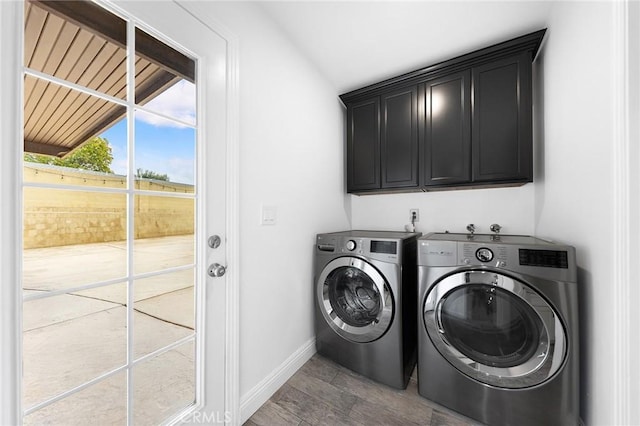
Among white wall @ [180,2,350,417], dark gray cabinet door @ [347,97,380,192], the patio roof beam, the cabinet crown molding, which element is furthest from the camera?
dark gray cabinet door @ [347,97,380,192]

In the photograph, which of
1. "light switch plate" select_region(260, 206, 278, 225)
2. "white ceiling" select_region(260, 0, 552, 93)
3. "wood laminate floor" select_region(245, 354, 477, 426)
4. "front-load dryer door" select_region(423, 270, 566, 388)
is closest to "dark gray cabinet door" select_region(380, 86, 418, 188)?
"white ceiling" select_region(260, 0, 552, 93)

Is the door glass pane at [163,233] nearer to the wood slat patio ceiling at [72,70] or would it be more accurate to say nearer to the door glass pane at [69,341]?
the door glass pane at [69,341]

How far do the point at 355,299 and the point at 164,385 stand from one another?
47.6 inches

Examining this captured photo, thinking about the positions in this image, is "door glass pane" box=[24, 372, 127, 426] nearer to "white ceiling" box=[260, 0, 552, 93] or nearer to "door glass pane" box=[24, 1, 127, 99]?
"door glass pane" box=[24, 1, 127, 99]

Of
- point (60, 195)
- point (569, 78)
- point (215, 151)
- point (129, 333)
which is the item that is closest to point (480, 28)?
point (569, 78)

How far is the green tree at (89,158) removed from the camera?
2.39ft

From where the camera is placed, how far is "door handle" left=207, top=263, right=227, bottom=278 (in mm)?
1160

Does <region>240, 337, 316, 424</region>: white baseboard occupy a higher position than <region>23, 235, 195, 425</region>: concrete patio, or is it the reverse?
<region>23, 235, 195, 425</region>: concrete patio

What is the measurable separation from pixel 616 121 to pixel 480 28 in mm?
1130

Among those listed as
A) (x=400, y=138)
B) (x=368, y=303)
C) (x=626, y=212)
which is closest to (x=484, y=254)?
(x=626, y=212)

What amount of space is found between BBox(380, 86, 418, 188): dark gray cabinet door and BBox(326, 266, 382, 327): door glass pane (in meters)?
0.88

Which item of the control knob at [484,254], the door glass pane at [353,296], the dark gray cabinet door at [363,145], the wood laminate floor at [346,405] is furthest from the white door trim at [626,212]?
the dark gray cabinet door at [363,145]

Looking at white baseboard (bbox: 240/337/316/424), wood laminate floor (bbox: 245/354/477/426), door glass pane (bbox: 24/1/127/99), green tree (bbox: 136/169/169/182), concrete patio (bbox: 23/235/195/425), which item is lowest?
wood laminate floor (bbox: 245/354/477/426)

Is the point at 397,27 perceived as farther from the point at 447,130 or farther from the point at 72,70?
the point at 72,70
